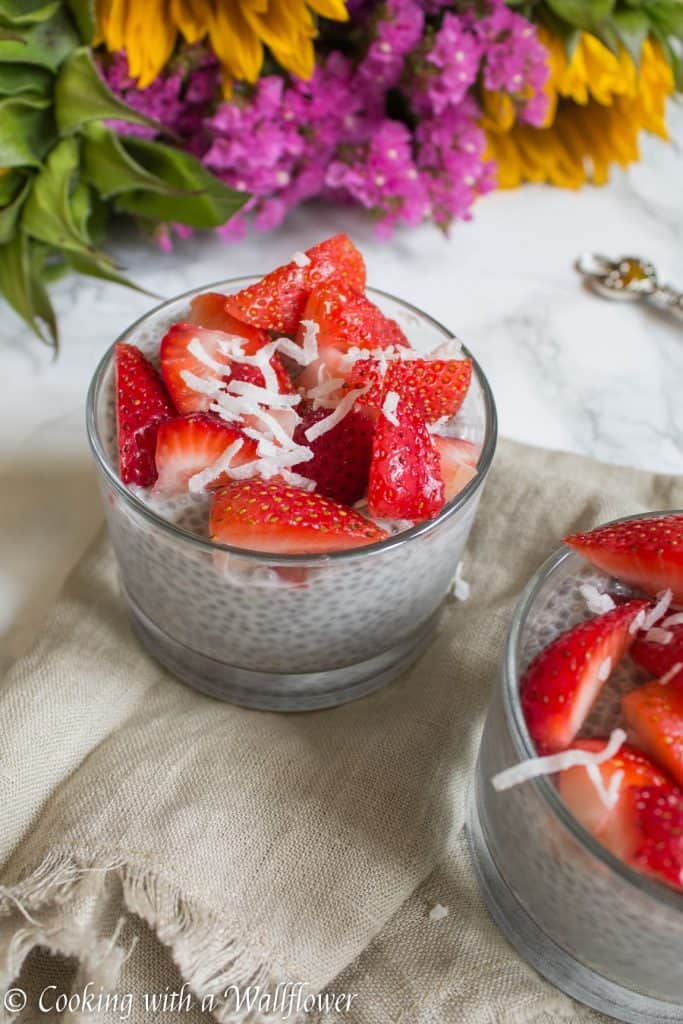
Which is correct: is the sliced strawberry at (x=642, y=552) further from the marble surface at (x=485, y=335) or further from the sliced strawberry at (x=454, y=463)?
the marble surface at (x=485, y=335)

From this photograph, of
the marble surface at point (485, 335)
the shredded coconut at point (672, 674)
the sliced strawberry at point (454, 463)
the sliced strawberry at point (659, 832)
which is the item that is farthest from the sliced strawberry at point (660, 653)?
the marble surface at point (485, 335)

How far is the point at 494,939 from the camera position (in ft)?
2.84

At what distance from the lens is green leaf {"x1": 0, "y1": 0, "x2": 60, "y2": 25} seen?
115 cm

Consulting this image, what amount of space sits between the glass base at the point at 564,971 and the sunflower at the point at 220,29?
3.08 feet

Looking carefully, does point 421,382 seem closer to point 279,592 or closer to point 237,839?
point 279,592

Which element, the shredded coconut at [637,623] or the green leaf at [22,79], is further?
the green leaf at [22,79]

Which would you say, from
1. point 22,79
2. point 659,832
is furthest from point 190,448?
point 22,79

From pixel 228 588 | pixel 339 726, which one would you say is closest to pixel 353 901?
pixel 339 726

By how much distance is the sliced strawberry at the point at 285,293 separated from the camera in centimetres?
101

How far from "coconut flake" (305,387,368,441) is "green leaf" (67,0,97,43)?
603 mm

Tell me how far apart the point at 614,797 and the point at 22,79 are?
101 centimetres

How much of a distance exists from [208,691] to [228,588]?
19 cm

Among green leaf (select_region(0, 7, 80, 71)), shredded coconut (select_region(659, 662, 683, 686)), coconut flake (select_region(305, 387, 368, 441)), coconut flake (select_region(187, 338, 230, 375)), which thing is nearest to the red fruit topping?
coconut flake (select_region(305, 387, 368, 441))

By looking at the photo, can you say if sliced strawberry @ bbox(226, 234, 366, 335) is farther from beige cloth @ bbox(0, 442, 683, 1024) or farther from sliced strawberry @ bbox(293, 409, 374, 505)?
beige cloth @ bbox(0, 442, 683, 1024)
